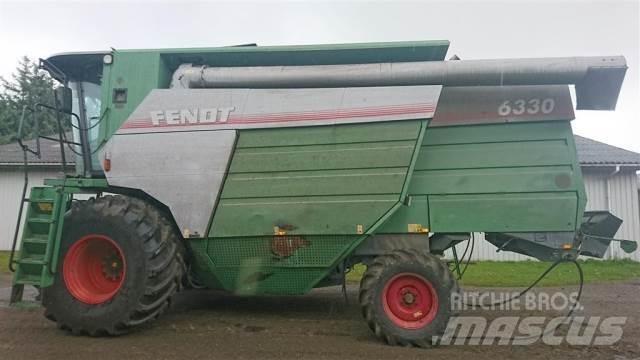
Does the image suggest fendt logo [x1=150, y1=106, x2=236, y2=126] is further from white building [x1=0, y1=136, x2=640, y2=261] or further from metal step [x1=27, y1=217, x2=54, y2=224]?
white building [x1=0, y1=136, x2=640, y2=261]

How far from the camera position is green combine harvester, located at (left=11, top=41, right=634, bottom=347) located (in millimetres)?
5660

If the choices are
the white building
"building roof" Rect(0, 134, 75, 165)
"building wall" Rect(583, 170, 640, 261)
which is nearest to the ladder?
the white building

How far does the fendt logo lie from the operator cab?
2.75 ft

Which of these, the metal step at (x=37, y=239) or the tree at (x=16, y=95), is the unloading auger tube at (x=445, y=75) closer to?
the metal step at (x=37, y=239)

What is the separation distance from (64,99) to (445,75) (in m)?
4.65

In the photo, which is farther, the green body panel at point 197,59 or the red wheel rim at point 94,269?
the green body panel at point 197,59

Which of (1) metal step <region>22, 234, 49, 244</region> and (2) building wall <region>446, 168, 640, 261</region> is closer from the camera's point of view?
(1) metal step <region>22, 234, 49, 244</region>

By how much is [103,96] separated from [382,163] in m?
3.49

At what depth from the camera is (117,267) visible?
6.07 meters

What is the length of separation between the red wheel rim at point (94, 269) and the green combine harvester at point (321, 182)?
2 cm

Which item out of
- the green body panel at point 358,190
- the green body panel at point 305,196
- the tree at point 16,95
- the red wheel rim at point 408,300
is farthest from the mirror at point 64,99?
the tree at point 16,95

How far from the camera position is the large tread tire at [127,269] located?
220 inches

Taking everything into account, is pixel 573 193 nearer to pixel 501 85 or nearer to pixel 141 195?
pixel 501 85

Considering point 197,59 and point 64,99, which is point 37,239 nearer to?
point 64,99
